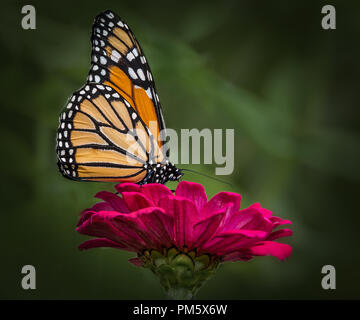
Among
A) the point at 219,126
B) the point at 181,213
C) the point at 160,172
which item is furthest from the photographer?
the point at 219,126

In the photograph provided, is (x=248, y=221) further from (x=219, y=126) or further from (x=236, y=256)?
(x=219, y=126)

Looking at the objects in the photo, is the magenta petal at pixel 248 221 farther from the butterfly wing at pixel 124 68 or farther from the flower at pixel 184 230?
the butterfly wing at pixel 124 68

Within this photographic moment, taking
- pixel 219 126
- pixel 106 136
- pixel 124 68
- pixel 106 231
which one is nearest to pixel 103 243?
pixel 106 231

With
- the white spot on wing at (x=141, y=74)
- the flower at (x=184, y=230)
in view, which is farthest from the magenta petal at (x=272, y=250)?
the white spot on wing at (x=141, y=74)

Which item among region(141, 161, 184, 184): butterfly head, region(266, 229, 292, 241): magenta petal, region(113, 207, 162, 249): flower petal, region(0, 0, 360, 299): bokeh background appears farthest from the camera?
region(0, 0, 360, 299): bokeh background

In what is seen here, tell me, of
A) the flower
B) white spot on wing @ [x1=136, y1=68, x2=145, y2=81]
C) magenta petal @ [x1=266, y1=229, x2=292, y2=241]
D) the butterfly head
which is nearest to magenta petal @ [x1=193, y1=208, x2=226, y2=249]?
the flower

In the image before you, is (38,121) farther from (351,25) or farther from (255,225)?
(351,25)

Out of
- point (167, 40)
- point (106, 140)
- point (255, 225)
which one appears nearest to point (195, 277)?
point (255, 225)

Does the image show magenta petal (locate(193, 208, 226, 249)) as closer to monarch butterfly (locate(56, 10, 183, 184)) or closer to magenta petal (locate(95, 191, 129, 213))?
magenta petal (locate(95, 191, 129, 213))
